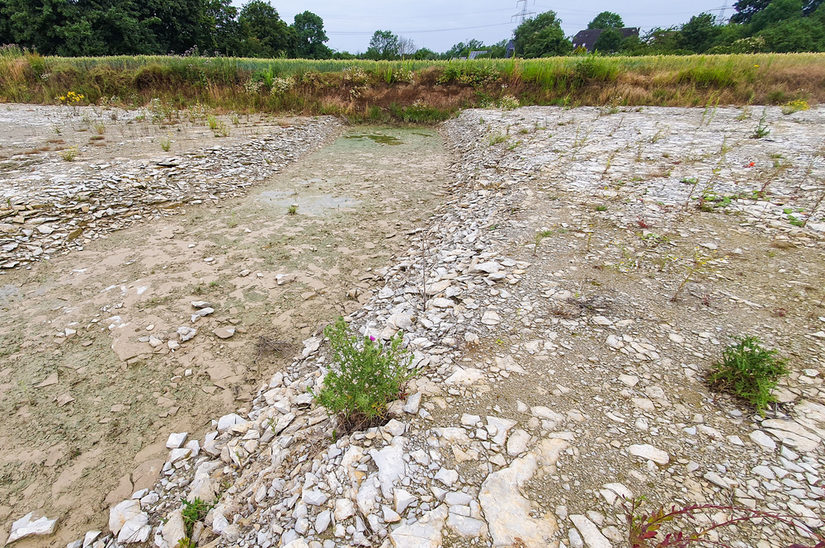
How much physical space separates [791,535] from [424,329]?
274 centimetres

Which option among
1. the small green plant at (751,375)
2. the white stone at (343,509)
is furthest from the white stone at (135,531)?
the small green plant at (751,375)

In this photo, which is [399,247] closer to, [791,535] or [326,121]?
[791,535]

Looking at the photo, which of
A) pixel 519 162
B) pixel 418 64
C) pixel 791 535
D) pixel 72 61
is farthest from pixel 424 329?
pixel 72 61

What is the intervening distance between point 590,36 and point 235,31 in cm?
8438

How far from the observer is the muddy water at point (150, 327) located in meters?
3.09

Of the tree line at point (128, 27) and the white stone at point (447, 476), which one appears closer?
the white stone at point (447, 476)

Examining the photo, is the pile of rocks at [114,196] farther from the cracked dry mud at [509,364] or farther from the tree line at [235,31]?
the tree line at [235,31]

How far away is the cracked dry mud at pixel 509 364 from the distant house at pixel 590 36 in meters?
102

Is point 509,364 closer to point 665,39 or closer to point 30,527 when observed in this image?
point 30,527

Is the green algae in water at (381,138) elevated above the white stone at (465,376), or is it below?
above

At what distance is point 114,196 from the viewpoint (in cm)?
755

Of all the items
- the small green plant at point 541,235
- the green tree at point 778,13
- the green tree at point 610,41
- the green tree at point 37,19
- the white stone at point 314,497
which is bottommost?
the white stone at point 314,497

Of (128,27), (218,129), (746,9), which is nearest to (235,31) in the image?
(128,27)

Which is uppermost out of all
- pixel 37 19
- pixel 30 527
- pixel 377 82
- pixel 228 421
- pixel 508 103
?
pixel 37 19
